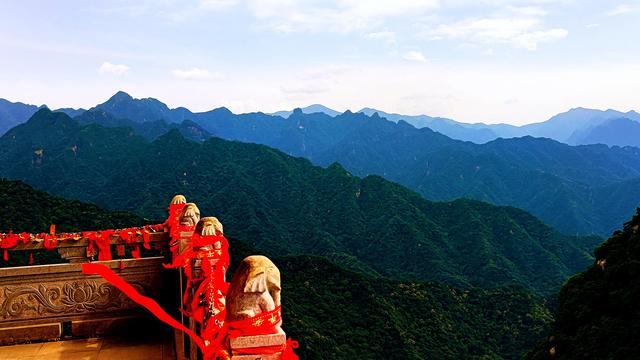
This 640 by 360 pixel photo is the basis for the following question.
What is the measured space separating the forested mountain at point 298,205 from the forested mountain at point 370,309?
22416mm

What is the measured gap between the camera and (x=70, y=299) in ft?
26.0

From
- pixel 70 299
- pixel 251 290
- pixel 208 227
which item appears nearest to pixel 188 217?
pixel 208 227

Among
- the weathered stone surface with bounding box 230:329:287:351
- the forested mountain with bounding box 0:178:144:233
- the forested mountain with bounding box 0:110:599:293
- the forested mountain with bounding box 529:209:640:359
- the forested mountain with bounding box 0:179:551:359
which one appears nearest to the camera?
the weathered stone surface with bounding box 230:329:287:351

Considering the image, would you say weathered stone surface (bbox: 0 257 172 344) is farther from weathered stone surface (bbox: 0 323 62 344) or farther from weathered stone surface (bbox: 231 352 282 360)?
weathered stone surface (bbox: 231 352 282 360)

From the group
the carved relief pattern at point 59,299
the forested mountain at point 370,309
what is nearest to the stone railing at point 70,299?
the carved relief pattern at point 59,299

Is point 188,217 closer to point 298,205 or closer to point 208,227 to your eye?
point 208,227

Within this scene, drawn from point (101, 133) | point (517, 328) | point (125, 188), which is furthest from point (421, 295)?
point (101, 133)

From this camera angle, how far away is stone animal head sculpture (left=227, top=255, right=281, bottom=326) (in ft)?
12.0

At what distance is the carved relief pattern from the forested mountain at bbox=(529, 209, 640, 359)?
26332 millimetres

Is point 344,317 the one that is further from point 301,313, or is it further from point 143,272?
point 143,272

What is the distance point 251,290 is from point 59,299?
223 inches

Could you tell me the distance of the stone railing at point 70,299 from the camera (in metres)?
7.74

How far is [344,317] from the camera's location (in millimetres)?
50406

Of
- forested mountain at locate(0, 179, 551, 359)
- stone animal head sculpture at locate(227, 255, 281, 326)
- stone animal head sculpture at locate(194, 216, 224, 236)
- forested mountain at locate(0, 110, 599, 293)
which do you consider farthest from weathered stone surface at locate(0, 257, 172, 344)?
forested mountain at locate(0, 110, 599, 293)
